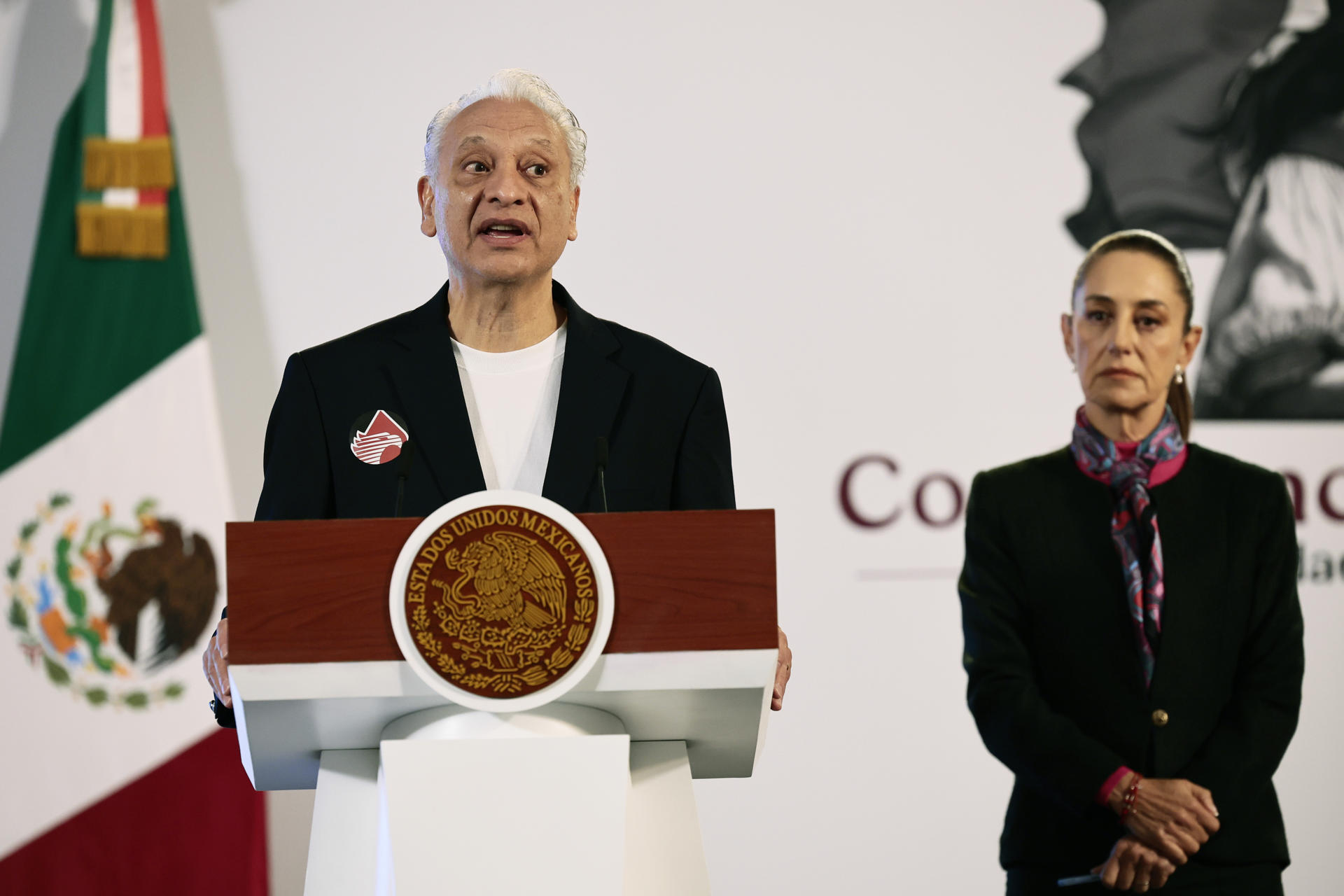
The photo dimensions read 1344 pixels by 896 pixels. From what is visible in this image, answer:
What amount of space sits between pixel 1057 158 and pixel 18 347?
2.68m

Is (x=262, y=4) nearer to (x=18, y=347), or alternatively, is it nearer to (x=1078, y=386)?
(x=18, y=347)

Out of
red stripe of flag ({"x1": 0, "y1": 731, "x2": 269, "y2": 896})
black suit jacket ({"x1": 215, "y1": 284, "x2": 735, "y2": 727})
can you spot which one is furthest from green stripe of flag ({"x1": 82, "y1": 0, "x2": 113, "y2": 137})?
black suit jacket ({"x1": 215, "y1": 284, "x2": 735, "y2": 727})

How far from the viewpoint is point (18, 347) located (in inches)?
125

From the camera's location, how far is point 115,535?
3.14 m

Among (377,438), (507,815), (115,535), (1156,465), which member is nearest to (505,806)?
(507,815)

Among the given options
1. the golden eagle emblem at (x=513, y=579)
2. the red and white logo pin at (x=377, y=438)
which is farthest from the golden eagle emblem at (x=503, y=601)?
the red and white logo pin at (x=377, y=438)

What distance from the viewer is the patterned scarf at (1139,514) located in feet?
7.61

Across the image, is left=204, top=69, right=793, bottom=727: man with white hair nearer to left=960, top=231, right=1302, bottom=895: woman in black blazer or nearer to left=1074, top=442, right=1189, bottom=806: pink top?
left=960, top=231, right=1302, bottom=895: woman in black blazer

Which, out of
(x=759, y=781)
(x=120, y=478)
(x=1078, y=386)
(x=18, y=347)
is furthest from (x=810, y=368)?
(x=18, y=347)

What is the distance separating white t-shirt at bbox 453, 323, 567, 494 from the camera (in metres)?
1.85

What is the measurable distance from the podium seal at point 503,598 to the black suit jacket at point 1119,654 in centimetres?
127

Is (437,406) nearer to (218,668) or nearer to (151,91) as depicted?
(218,668)

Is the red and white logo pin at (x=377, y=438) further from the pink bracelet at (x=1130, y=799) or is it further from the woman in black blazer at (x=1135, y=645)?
the pink bracelet at (x=1130, y=799)

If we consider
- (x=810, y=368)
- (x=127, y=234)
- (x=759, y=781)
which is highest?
(x=127, y=234)
